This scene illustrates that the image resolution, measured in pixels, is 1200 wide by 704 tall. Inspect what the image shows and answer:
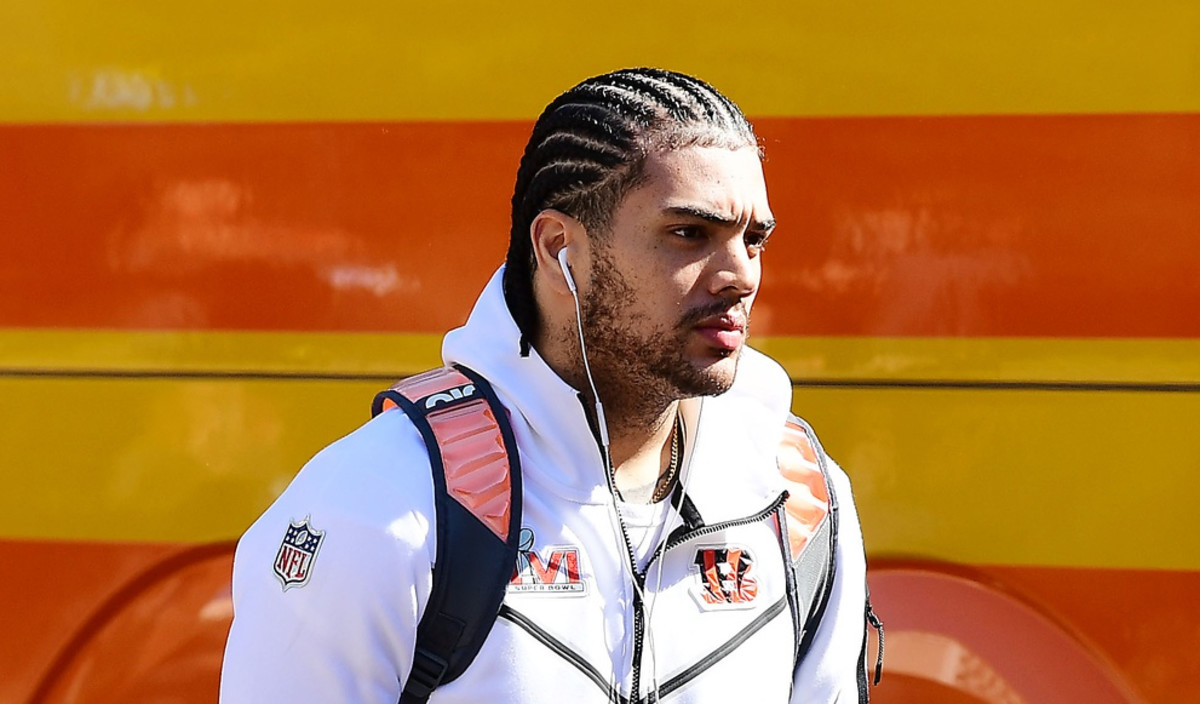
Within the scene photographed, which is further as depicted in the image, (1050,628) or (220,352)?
(220,352)

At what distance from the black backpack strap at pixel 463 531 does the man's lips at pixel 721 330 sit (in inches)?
10.2

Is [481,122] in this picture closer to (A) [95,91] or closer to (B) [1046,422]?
(A) [95,91]

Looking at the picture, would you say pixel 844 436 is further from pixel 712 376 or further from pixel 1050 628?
pixel 712 376

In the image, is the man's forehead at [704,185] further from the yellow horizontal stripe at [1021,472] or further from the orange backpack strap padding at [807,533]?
the yellow horizontal stripe at [1021,472]

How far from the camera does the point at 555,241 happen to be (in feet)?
5.17

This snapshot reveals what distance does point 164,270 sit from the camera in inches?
86.9

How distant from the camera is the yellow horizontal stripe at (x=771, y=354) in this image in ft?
6.75

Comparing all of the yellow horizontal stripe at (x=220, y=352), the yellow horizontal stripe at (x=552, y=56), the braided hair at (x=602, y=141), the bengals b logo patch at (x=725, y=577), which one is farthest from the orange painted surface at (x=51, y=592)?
the bengals b logo patch at (x=725, y=577)

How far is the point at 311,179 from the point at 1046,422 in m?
1.29

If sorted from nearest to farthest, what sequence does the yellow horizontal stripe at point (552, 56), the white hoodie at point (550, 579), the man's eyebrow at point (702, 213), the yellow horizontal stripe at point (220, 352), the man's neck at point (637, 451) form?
the white hoodie at point (550, 579) < the man's eyebrow at point (702, 213) < the man's neck at point (637, 451) < the yellow horizontal stripe at point (552, 56) < the yellow horizontal stripe at point (220, 352)

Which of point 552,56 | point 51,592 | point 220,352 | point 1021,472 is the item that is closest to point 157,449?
point 220,352

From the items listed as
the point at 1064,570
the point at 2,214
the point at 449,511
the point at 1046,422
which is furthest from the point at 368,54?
the point at 1064,570

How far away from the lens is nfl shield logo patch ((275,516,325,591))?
1.36m

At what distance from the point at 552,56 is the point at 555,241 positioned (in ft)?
2.21
